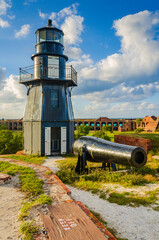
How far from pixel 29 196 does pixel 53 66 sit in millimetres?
12076

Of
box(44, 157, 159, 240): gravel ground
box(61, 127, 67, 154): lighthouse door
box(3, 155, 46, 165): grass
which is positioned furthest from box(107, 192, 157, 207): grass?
box(61, 127, 67, 154): lighthouse door

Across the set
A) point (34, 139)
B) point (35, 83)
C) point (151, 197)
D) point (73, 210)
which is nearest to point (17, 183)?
point (73, 210)

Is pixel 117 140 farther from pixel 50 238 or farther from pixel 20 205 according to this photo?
pixel 50 238

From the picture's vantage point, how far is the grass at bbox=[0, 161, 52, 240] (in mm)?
3674

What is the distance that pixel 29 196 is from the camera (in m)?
5.60

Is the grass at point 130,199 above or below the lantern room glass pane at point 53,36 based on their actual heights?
below

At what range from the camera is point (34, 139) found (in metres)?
15.0

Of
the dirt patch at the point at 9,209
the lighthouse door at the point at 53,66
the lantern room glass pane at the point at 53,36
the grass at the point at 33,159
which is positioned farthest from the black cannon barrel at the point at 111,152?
the lantern room glass pane at the point at 53,36

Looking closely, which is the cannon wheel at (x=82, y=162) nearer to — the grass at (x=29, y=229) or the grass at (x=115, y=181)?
the grass at (x=115, y=181)

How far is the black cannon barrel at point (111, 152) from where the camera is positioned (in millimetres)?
6629

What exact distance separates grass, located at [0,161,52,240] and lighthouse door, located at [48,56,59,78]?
914 centimetres

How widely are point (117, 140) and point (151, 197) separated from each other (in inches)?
381

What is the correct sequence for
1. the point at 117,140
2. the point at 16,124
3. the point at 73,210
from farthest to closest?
the point at 16,124, the point at 117,140, the point at 73,210

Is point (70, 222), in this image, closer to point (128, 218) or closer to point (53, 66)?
point (128, 218)
